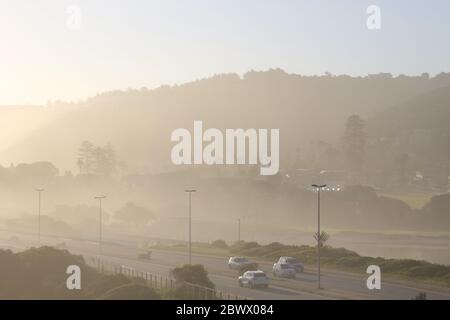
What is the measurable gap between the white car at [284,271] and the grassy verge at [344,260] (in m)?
7.51

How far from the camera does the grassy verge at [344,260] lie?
188 feet

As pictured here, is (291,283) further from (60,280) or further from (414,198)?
(414,198)

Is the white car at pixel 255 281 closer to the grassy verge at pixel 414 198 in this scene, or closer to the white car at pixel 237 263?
the white car at pixel 237 263

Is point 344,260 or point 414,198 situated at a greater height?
point 344,260

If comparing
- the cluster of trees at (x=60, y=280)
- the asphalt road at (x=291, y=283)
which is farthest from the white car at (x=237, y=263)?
the cluster of trees at (x=60, y=280)

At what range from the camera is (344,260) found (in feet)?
220

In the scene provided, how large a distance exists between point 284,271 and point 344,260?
11754 mm

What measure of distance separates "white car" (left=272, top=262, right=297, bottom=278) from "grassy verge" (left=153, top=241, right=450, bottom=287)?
7509mm

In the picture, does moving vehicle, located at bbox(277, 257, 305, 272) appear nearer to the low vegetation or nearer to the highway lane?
the low vegetation

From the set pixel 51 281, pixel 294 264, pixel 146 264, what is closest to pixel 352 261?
pixel 294 264

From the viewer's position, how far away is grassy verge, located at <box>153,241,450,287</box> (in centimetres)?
5717

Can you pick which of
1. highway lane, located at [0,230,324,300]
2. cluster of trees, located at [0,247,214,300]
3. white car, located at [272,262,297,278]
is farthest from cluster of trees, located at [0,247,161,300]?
white car, located at [272,262,297,278]

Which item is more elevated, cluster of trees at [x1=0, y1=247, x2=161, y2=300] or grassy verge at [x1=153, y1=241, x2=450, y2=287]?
cluster of trees at [x1=0, y1=247, x2=161, y2=300]
